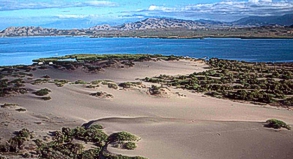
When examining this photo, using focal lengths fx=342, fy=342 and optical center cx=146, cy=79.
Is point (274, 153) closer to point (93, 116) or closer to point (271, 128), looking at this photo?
point (271, 128)

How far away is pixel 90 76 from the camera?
38375 mm

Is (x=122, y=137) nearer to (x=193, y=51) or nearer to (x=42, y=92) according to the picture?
(x=42, y=92)

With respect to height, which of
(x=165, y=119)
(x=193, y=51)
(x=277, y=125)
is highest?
(x=277, y=125)

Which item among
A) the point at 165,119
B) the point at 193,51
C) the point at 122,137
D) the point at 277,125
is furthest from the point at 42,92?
the point at 193,51

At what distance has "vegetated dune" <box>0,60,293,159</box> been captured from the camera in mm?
13977

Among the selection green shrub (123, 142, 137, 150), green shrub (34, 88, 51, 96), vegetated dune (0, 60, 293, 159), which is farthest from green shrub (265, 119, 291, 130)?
green shrub (34, 88, 51, 96)

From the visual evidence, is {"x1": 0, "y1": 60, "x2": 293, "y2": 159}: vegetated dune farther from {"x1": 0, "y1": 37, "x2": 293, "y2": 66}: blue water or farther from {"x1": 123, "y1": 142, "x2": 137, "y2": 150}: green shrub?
{"x1": 0, "y1": 37, "x2": 293, "y2": 66}: blue water

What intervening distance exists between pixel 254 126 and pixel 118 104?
9.65 meters

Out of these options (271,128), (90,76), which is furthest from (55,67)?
(271,128)

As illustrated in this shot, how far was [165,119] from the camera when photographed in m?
18.6

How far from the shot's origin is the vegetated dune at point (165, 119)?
13977mm

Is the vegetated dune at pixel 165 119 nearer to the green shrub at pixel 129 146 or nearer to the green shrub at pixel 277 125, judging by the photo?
the green shrub at pixel 129 146

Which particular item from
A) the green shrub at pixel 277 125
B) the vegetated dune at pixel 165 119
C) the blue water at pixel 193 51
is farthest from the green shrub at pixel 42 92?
the blue water at pixel 193 51

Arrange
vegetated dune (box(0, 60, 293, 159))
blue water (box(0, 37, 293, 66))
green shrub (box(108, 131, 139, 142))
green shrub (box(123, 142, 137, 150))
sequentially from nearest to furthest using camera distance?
green shrub (box(123, 142, 137, 150))
vegetated dune (box(0, 60, 293, 159))
green shrub (box(108, 131, 139, 142))
blue water (box(0, 37, 293, 66))
